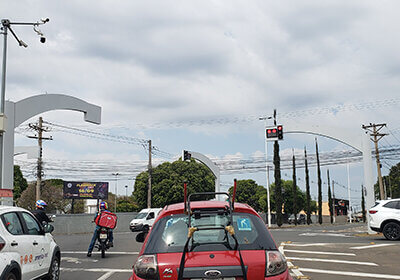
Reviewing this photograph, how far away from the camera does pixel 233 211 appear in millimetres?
5121

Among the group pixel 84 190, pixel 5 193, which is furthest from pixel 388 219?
pixel 84 190

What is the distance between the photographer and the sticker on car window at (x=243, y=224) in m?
4.96

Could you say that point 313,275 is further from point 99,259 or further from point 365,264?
point 99,259

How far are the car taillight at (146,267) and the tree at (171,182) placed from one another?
5431 centimetres

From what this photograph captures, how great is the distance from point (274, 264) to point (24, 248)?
15.2 ft

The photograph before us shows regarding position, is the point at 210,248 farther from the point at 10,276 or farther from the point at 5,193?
the point at 5,193

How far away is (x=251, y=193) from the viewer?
8075cm

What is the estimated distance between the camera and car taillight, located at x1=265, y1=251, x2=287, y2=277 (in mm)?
4406

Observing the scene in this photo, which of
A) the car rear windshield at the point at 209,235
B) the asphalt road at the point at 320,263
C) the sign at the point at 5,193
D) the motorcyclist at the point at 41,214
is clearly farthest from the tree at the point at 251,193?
the car rear windshield at the point at 209,235

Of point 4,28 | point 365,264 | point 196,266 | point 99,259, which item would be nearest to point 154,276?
point 196,266

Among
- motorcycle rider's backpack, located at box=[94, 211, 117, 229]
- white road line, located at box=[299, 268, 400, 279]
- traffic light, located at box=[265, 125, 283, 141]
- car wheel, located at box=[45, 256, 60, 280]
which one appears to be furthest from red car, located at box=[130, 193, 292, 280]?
traffic light, located at box=[265, 125, 283, 141]

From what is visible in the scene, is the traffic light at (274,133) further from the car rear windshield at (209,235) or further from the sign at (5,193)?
the car rear windshield at (209,235)

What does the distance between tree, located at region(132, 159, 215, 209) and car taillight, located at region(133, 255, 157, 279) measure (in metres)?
54.3

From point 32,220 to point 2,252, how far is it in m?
2.19
